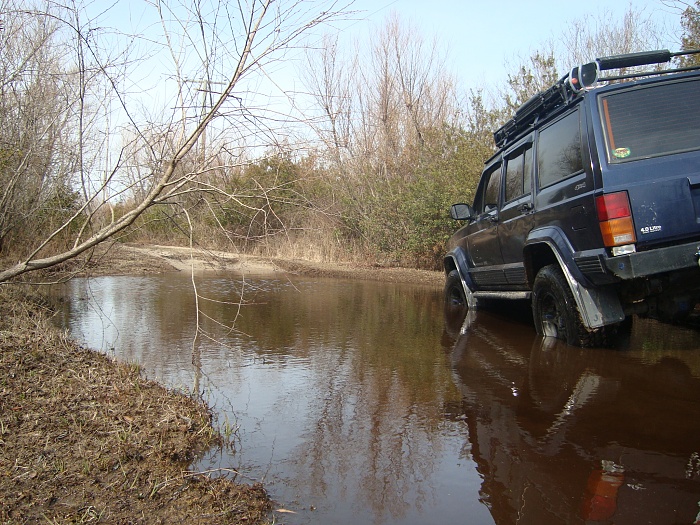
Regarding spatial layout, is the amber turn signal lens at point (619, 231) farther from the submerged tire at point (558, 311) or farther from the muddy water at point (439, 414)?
the muddy water at point (439, 414)

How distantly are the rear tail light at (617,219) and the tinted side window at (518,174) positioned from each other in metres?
1.80

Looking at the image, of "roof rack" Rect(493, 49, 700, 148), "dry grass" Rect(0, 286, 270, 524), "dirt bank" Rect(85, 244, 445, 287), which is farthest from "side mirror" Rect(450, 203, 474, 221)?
"dirt bank" Rect(85, 244, 445, 287)

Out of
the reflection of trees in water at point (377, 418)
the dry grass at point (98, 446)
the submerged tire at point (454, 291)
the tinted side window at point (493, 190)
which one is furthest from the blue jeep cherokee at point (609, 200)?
the dry grass at point (98, 446)

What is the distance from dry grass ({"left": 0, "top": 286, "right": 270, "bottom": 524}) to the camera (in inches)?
116

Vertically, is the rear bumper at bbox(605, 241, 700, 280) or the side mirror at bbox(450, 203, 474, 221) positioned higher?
the side mirror at bbox(450, 203, 474, 221)

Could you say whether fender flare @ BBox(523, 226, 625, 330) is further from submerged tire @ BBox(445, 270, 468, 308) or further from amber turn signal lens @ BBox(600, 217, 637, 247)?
submerged tire @ BBox(445, 270, 468, 308)

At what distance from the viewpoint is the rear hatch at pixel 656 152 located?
4945 millimetres

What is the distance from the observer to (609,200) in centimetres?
504

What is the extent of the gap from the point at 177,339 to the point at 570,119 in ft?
15.8

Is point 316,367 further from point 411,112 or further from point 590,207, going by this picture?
point 411,112

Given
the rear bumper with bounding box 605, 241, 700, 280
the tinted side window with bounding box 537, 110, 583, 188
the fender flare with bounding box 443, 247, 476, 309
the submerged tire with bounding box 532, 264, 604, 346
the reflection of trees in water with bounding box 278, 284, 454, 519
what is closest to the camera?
the reflection of trees in water with bounding box 278, 284, 454, 519

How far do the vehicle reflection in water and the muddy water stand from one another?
0.04 ft

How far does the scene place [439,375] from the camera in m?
5.70

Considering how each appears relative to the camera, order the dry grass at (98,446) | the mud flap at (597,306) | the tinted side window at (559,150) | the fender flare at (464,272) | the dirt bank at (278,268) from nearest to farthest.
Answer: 1. the dry grass at (98,446)
2. the mud flap at (597,306)
3. the tinted side window at (559,150)
4. the fender flare at (464,272)
5. the dirt bank at (278,268)
